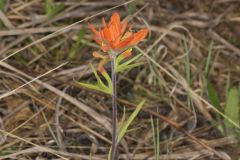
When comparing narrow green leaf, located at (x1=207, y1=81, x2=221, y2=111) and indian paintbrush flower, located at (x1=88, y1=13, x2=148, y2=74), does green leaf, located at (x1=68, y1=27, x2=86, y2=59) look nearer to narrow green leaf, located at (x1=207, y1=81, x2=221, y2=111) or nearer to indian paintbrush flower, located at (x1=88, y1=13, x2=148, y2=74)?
narrow green leaf, located at (x1=207, y1=81, x2=221, y2=111)

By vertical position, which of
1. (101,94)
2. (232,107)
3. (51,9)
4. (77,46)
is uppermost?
(51,9)

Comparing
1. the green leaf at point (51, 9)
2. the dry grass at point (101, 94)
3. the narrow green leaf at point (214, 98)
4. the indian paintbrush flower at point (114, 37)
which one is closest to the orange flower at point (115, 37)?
the indian paintbrush flower at point (114, 37)

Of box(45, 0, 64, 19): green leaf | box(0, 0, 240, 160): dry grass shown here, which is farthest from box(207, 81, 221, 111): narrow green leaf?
box(45, 0, 64, 19): green leaf

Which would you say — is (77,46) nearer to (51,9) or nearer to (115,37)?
(51,9)

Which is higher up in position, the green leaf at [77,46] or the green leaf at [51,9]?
the green leaf at [51,9]

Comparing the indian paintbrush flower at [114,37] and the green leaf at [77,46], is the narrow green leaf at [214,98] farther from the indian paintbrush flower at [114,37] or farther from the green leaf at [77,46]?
the indian paintbrush flower at [114,37]

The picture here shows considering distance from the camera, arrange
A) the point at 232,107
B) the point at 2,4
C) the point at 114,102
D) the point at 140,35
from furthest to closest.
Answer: the point at 2,4
the point at 232,107
the point at 114,102
the point at 140,35

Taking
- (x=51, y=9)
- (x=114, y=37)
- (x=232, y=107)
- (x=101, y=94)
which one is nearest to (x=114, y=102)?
(x=114, y=37)

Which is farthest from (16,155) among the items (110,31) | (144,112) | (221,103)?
(221,103)

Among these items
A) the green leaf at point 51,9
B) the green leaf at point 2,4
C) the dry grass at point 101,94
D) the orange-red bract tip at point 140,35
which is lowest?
the dry grass at point 101,94
